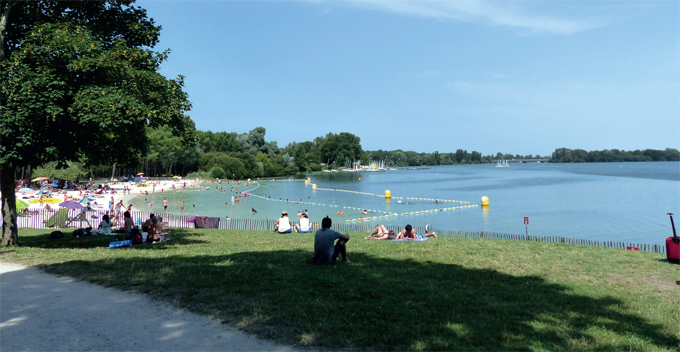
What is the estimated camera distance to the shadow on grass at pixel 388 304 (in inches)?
210

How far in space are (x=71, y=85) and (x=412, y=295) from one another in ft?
39.6

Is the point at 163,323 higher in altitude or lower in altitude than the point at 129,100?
lower

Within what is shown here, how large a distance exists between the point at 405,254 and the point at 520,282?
385 cm

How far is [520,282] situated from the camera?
8609 mm

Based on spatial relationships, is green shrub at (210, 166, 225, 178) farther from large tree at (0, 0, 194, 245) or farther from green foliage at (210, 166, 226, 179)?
large tree at (0, 0, 194, 245)

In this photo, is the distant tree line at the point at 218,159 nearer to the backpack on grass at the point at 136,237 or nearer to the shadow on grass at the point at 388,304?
the backpack on grass at the point at 136,237

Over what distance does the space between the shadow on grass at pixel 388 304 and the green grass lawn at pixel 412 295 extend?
2cm

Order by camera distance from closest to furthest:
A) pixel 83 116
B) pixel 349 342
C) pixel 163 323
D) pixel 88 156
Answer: pixel 349 342
pixel 163 323
pixel 83 116
pixel 88 156

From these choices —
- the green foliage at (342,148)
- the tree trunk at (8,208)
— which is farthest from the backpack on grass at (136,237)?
the green foliage at (342,148)

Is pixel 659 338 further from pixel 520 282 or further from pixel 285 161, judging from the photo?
pixel 285 161

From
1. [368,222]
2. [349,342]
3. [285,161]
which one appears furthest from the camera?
[285,161]

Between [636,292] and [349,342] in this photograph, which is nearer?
[349,342]

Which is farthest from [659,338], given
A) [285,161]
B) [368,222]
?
[285,161]

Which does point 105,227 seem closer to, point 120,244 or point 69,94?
point 120,244
